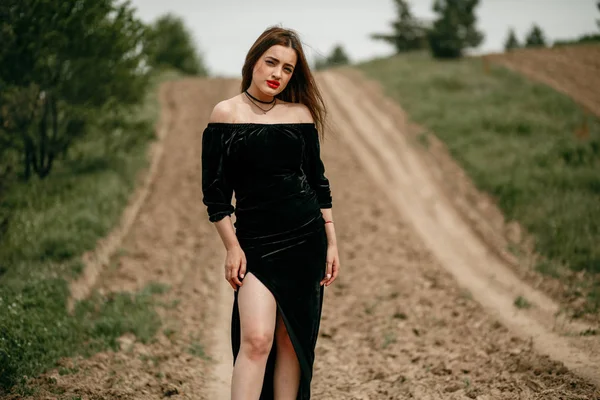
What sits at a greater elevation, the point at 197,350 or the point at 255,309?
the point at 255,309

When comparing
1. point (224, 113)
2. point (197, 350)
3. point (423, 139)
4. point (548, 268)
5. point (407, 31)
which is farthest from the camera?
point (407, 31)

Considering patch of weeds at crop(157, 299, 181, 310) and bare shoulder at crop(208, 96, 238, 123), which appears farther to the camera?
patch of weeds at crop(157, 299, 181, 310)

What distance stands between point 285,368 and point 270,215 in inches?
35.5

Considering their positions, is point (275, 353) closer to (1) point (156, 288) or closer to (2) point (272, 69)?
(2) point (272, 69)

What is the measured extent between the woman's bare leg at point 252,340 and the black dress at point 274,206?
0.09m

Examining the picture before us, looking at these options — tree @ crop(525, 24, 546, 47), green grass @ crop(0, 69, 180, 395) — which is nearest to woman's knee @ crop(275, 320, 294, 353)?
green grass @ crop(0, 69, 180, 395)

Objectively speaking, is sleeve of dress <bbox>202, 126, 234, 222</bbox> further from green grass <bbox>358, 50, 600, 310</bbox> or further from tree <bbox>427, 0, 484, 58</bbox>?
tree <bbox>427, 0, 484, 58</bbox>

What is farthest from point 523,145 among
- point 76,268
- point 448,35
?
point 448,35

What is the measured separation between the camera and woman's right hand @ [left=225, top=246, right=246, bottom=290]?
8.35ft

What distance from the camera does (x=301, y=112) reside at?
281 cm

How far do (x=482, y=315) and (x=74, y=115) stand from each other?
8191 millimetres

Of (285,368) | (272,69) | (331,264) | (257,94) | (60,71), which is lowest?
(285,368)

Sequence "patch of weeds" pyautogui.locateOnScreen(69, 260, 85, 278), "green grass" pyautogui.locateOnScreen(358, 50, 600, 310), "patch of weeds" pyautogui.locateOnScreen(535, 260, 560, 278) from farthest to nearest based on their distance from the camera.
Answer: "green grass" pyautogui.locateOnScreen(358, 50, 600, 310) < "patch of weeds" pyautogui.locateOnScreen(535, 260, 560, 278) < "patch of weeds" pyautogui.locateOnScreen(69, 260, 85, 278)

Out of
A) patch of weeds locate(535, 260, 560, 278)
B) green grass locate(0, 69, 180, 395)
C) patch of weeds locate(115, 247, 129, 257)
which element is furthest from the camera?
patch of weeds locate(115, 247, 129, 257)
